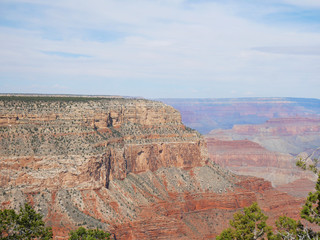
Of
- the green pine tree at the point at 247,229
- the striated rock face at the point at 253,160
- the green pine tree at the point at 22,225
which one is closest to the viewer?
→ the green pine tree at the point at 22,225

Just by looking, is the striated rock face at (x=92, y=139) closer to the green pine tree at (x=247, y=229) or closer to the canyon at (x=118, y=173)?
the canyon at (x=118, y=173)

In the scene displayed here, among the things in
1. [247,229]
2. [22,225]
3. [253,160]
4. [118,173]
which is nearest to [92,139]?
[118,173]

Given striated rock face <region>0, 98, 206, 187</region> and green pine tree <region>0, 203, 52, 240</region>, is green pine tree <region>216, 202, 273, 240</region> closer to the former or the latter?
green pine tree <region>0, 203, 52, 240</region>

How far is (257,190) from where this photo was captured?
83.4 metres

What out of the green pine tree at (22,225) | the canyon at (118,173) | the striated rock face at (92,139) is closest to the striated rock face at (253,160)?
the canyon at (118,173)

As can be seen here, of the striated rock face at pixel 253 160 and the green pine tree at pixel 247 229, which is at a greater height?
the green pine tree at pixel 247 229

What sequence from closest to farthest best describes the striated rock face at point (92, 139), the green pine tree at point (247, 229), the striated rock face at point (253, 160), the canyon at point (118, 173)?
the green pine tree at point (247, 229) < the canyon at point (118, 173) < the striated rock face at point (92, 139) < the striated rock face at point (253, 160)

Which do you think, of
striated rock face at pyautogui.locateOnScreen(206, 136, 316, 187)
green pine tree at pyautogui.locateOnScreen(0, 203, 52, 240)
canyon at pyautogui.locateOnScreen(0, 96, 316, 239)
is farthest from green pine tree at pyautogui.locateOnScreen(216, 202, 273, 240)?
striated rock face at pyautogui.locateOnScreen(206, 136, 316, 187)

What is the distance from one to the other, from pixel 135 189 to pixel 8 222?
31702 mm

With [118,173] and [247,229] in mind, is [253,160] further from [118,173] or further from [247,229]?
[247,229]

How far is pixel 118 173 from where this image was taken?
71125mm

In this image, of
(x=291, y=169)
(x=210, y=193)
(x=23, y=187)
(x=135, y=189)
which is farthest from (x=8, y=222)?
(x=291, y=169)

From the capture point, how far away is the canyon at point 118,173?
59.9 metres

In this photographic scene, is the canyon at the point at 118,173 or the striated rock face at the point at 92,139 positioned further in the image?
the striated rock face at the point at 92,139
